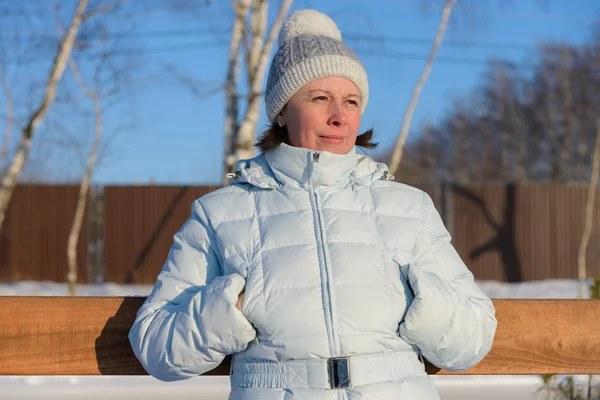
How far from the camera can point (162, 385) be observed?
156 inches

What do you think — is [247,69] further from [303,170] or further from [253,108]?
[303,170]

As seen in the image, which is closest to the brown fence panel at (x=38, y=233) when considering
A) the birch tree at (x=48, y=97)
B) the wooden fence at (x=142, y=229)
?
the wooden fence at (x=142, y=229)

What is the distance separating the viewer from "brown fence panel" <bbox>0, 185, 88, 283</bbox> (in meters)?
14.1

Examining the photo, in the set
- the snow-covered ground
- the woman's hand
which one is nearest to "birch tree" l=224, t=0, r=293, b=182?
the snow-covered ground

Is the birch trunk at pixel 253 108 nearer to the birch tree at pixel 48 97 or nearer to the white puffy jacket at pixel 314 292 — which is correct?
the birch tree at pixel 48 97

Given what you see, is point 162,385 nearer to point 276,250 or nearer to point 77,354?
point 77,354

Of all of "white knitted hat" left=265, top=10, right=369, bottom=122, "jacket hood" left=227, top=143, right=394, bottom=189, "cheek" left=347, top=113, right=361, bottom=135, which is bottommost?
"jacket hood" left=227, top=143, right=394, bottom=189

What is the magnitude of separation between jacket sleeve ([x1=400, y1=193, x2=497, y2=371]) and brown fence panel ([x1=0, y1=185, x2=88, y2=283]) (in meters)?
12.9

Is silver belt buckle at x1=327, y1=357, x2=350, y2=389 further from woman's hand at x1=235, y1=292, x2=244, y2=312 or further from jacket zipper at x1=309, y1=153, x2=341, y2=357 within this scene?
woman's hand at x1=235, y1=292, x2=244, y2=312

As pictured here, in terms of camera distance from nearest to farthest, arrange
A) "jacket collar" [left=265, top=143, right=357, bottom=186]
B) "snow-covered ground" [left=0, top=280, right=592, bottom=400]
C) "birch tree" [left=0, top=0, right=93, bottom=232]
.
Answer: "jacket collar" [left=265, top=143, right=357, bottom=186] < "snow-covered ground" [left=0, top=280, right=592, bottom=400] < "birch tree" [left=0, top=0, right=93, bottom=232]

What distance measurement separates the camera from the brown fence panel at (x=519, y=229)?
1468 centimetres

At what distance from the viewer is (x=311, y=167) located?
6.14ft

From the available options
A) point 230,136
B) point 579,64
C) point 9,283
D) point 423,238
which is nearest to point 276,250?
point 423,238

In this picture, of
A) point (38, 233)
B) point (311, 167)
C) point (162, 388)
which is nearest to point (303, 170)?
point (311, 167)
